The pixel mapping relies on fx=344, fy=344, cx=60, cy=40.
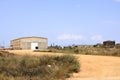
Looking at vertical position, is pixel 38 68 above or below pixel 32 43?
below

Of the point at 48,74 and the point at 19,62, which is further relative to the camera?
the point at 19,62

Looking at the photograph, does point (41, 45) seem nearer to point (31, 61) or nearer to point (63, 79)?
point (31, 61)

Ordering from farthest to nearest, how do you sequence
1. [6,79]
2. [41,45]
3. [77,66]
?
[41,45] → [77,66] → [6,79]

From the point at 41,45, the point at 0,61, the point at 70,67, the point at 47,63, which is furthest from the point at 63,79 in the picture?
the point at 41,45

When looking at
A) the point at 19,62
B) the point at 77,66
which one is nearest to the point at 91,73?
the point at 77,66

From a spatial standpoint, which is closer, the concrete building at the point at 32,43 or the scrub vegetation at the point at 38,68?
the scrub vegetation at the point at 38,68

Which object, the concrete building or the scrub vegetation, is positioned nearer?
the scrub vegetation

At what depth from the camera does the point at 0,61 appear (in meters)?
24.7

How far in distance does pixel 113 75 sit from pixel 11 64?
7.01 meters

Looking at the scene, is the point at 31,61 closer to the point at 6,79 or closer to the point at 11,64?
the point at 11,64

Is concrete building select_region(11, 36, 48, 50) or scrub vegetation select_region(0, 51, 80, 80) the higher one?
concrete building select_region(11, 36, 48, 50)

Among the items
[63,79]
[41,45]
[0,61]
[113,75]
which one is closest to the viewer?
[63,79]

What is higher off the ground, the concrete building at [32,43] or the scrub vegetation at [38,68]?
the concrete building at [32,43]

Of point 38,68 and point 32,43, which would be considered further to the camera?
point 32,43
